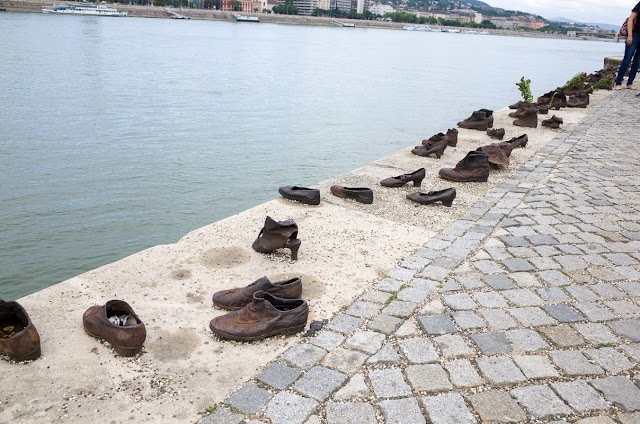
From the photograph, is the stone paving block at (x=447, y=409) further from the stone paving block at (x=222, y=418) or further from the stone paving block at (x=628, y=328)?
the stone paving block at (x=628, y=328)

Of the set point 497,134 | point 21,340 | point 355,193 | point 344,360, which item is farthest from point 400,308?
point 497,134

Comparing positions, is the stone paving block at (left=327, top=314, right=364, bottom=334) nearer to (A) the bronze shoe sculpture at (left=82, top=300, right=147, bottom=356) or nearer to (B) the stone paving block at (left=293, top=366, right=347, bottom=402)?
(B) the stone paving block at (left=293, top=366, right=347, bottom=402)

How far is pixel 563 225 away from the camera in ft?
19.4

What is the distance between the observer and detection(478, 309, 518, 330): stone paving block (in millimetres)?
3846

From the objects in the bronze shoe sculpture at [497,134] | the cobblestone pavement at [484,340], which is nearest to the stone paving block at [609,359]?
the cobblestone pavement at [484,340]

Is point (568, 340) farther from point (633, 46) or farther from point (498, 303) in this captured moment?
point (633, 46)

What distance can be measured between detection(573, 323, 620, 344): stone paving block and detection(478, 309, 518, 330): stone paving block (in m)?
0.44

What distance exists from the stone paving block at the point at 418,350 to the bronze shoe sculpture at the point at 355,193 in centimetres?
286

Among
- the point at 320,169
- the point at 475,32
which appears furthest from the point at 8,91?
the point at 475,32

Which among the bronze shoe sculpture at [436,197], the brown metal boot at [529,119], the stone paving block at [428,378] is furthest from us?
the brown metal boot at [529,119]

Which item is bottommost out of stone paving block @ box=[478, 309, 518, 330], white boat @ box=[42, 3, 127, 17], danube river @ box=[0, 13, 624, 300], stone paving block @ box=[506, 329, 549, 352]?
danube river @ box=[0, 13, 624, 300]


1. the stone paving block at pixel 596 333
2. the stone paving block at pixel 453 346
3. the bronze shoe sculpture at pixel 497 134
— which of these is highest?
the bronze shoe sculpture at pixel 497 134

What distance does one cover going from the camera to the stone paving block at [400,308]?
394cm

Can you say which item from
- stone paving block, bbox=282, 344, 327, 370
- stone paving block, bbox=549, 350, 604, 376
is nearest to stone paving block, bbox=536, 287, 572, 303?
stone paving block, bbox=549, 350, 604, 376
